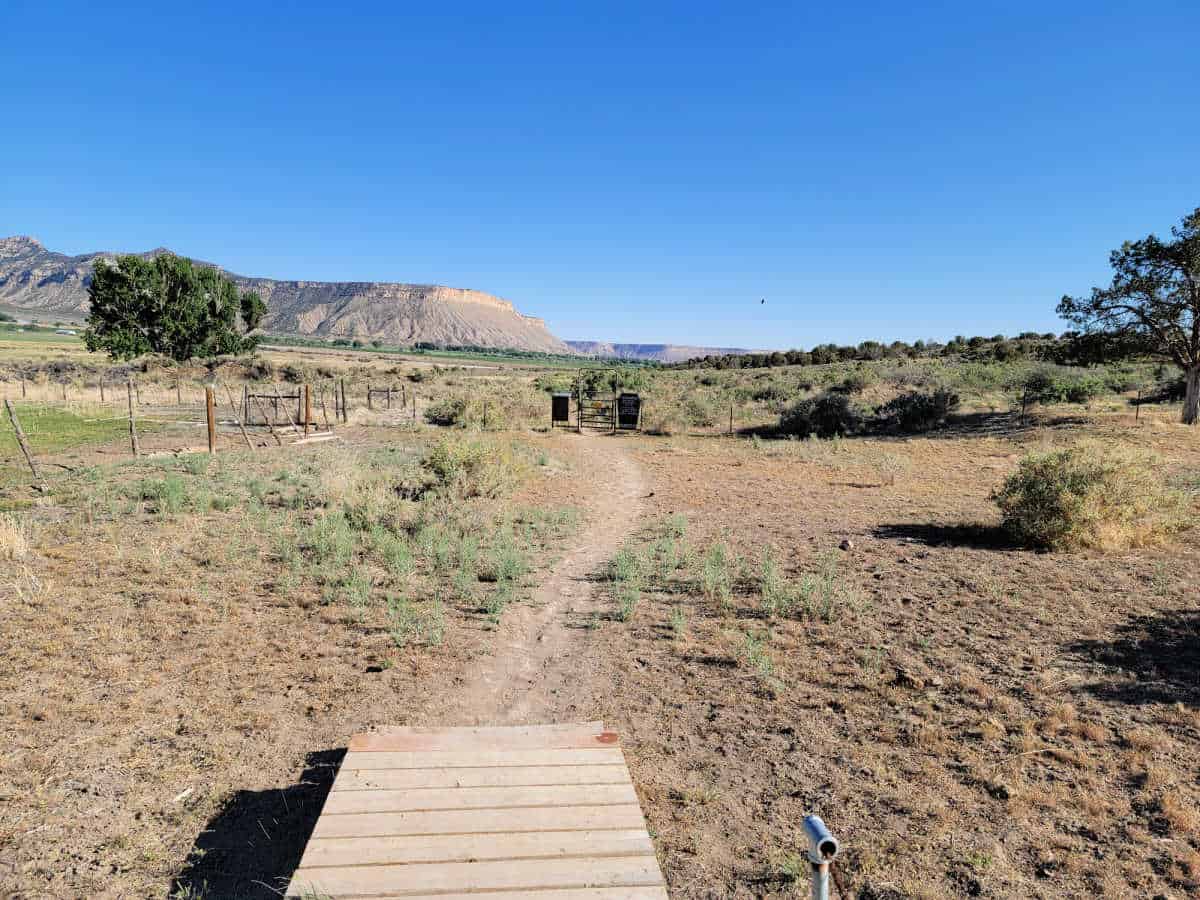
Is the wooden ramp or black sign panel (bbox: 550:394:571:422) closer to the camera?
the wooden ramp

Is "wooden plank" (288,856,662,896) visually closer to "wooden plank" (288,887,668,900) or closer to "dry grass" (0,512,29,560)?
"wooden plank" (288,887,668,900)

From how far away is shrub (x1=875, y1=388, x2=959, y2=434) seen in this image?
24.7 meters

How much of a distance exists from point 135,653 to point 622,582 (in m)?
4.90

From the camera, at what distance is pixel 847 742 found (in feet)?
15.2

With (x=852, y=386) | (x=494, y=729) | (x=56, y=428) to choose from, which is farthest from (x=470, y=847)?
(x=852, y=386)

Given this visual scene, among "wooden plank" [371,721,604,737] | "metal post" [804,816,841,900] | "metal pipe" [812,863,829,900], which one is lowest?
"wooden plank" [371,721,604,737]

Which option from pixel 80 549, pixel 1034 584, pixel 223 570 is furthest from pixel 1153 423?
pixel 80 549

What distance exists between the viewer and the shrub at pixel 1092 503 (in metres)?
8.74

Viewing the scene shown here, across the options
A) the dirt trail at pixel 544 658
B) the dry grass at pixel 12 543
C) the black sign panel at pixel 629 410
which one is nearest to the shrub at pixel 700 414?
the black sign panel at pixel 629 410

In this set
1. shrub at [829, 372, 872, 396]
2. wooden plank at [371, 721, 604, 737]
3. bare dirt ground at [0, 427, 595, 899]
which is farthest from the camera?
shrub at [829, 372, 872, 396]

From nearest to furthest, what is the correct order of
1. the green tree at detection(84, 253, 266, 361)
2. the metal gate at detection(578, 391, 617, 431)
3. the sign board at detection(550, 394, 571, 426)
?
the metal gate at detection(578, 391, 617, 431), the sign board at detection(550, 394, 571, 426), the green tree at detection(84, 253, 266, 361)

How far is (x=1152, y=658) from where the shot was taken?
5648mm

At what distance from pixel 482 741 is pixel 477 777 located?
48 centimetres

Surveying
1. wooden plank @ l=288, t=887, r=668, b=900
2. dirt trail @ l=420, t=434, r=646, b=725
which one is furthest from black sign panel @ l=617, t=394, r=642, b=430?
wooden plank @ l=288, t=887, r=668, b=900
